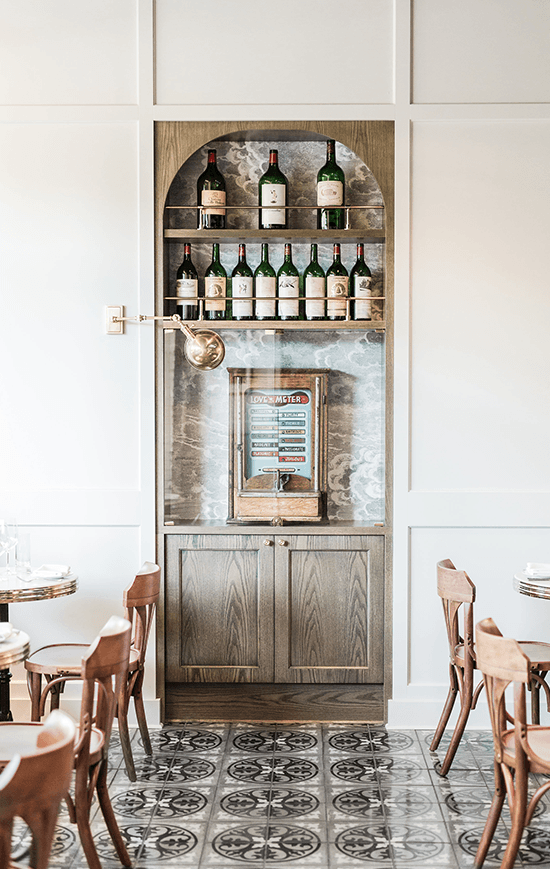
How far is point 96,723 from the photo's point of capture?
7.50 feet

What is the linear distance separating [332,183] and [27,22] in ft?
5.11

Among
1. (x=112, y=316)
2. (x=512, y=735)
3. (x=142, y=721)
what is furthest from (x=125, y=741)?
(x=112, y=316)

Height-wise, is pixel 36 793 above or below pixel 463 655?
above

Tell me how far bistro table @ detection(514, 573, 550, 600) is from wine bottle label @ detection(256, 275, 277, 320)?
1.61 m

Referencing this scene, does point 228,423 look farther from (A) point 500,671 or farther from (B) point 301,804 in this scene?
(A) point 500,671

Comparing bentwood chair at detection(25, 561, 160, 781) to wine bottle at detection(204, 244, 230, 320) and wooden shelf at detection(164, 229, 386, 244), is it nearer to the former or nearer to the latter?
wine bottle at detection(204, 244, 230, 320)

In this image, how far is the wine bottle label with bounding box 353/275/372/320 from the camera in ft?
12.1

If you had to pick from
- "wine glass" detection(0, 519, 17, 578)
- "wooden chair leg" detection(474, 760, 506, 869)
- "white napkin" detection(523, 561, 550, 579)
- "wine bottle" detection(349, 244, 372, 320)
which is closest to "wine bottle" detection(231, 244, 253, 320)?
"wine bottle" detection(349, 244, 372, 320)

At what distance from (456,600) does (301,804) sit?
3.10ft

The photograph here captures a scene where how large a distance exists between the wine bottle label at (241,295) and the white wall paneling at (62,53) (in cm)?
94

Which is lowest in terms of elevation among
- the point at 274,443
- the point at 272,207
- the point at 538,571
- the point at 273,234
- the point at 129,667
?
the point at 129,667

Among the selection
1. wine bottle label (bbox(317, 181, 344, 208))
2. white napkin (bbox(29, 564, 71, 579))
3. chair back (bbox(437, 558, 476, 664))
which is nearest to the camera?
chair back (bbox(437, 558, 476, 664))

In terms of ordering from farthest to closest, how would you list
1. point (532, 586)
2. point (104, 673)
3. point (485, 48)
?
point (485, 48), point (532, 586), point (104, 673)

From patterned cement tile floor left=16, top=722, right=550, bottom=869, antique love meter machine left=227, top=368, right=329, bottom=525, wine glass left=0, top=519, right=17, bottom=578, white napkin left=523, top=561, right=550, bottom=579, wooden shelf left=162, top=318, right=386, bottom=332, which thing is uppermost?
wooden shelf left=162, top=318, right=386, bottom=332
